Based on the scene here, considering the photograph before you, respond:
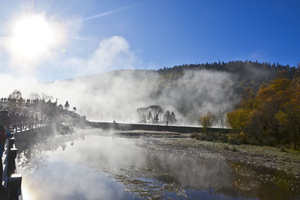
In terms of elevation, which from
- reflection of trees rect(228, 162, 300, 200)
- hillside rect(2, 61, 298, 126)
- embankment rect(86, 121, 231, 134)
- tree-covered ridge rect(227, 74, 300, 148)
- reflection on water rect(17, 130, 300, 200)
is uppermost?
hillside rect(2, 61, 298, 126)

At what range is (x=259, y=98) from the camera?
148 feet

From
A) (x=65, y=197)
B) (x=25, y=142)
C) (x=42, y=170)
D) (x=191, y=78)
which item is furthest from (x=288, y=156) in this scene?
(x=191, y=78)

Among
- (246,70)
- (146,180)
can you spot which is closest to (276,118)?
(146,180)

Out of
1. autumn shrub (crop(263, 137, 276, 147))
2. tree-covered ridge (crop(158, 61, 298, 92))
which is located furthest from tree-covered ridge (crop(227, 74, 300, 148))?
tree-covered ridge (crop(158, 61, 298, 92))

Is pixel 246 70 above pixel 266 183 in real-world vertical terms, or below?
above

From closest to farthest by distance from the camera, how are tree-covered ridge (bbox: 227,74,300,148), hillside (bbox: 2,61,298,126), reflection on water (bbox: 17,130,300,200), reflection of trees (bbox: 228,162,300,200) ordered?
1. reflection on water (bbox: 17,130,300,200)
2. reflection of trees (bbox: 228,162,300,200)
3. tree-covered ridge (bbox: 227,74,300,148)
4. hillside (bbox: 2,61,298,126)

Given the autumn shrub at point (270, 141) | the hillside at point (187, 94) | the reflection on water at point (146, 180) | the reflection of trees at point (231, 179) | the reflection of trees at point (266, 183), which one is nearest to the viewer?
the reflection on water at point (146, 180)

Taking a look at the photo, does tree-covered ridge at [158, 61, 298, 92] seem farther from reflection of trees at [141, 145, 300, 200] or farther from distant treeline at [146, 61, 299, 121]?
reflection of trees at [141, 145, 300, 200]

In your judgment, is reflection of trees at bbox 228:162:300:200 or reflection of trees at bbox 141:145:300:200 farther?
reflection of trees at bbox 141:145:300:200

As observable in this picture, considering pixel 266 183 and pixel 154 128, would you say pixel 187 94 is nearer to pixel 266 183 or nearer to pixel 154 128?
pixel 154 128

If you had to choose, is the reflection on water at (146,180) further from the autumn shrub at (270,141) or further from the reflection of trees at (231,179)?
the autumn shrub at (270,141)

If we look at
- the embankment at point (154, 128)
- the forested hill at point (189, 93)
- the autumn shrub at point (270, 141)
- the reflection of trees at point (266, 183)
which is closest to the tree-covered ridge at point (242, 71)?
the forested hill at point (189, 93)

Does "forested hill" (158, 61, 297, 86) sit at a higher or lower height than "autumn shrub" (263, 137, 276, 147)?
higher


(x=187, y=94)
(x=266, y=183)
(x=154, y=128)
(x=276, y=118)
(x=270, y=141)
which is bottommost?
(x=266, y=183)
